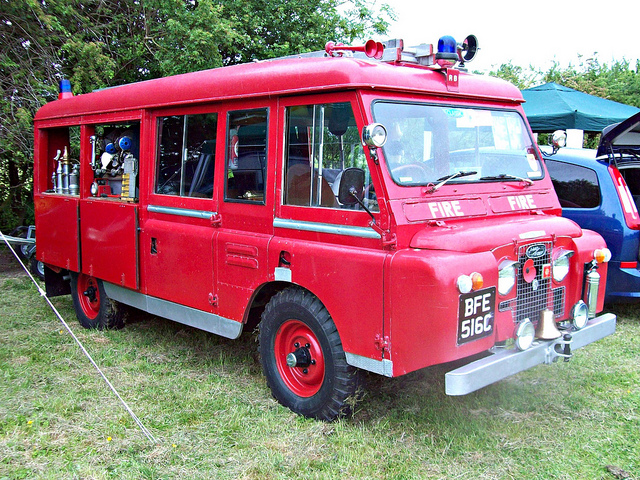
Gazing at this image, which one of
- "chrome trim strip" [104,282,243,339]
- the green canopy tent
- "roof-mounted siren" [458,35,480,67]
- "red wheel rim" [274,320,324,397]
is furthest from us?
the green canopy tent

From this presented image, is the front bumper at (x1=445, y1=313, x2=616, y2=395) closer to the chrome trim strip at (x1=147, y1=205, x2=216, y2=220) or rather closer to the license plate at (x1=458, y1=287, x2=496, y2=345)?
the license plate at (x1=458, y1=287, x2=496, y2=345)

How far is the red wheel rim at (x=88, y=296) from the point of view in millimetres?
7004

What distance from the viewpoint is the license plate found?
11.7 ft

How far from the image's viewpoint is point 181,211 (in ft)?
17.5

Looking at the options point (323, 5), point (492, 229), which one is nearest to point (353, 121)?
point (492, 229)

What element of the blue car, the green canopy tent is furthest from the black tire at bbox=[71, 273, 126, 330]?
the green canopy tent

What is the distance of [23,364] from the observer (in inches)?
222

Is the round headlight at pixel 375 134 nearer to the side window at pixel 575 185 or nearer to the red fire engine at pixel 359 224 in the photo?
the red fire engine at pixel 359 224

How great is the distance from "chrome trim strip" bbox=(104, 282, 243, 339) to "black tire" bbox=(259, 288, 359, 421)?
1.24ft

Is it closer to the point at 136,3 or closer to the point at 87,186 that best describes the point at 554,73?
the point at 136,3

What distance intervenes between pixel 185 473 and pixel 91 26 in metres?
8.63

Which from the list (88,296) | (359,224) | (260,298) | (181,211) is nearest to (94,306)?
(88,296)

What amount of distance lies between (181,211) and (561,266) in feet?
10.3

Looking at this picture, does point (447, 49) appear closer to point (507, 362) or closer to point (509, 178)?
point (509, 178)
